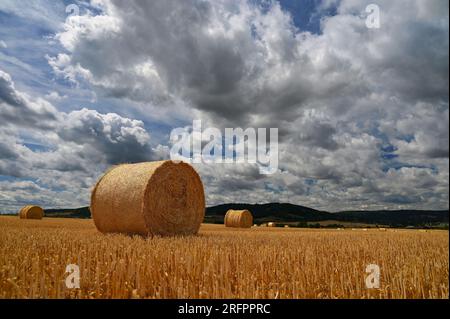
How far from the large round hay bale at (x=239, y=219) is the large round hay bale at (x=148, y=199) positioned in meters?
11.2

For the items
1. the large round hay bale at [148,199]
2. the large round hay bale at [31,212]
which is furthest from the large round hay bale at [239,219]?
the large round hay bale at [31,212]

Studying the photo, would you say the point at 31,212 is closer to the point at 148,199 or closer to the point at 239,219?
the point at 239,219

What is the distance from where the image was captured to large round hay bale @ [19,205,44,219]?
2647 centimetres

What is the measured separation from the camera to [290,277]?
4.64 meters

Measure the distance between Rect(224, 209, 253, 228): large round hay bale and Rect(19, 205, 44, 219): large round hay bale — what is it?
13.4 meters

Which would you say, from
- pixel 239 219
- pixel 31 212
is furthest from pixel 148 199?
pixel 31 212

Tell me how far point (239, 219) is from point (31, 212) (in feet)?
47.9

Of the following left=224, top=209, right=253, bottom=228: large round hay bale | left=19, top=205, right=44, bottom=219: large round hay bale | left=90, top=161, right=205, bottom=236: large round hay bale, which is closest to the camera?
left=90, top=161, right=205, bottom=236: large round hay bale

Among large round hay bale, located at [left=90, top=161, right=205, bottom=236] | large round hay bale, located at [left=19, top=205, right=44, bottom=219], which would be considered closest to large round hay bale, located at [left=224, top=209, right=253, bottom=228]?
large round hay bale, located at [left=90, top=161, right=205, bottom=236]

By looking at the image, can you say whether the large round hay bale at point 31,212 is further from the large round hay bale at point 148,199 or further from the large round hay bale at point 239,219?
the large round hay bale at point 148,199

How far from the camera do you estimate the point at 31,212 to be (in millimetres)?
26688

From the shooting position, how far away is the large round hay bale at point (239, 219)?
2445cm

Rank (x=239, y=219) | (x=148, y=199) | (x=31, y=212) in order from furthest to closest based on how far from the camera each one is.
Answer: (x=31, y=212) → (x=239, y=219) → (x=148, y=199)

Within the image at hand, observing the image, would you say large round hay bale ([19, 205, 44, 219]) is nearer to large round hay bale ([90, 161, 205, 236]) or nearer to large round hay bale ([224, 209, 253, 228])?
large round hay bale ([224, 209, 253, 228])
